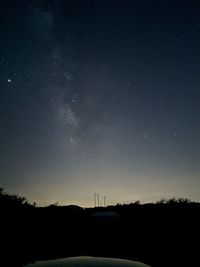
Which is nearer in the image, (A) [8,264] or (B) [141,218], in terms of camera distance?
(A) [8,264]

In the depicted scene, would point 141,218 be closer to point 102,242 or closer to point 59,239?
point 102,242

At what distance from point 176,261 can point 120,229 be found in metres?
9.91

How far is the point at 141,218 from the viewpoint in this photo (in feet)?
82.8

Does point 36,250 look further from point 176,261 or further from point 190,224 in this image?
point 190,224

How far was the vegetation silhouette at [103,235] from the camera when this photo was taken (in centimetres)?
1489

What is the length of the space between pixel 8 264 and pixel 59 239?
8.51m

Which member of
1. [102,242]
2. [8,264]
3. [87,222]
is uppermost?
[87,222]

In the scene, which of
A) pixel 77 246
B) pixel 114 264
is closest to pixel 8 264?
pixel 114 264

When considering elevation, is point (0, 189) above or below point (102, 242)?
above

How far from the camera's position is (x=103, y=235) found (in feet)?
73.9

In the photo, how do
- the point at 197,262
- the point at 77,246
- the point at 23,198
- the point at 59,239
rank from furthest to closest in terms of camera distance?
1. the point at 23,198
2. the point at 59,239
3. the point at 77,246
4. the point at 197,262

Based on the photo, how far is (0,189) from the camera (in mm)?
22562

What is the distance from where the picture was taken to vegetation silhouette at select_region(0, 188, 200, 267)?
1489cm

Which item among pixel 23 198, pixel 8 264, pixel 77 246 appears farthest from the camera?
pixel 23 198
